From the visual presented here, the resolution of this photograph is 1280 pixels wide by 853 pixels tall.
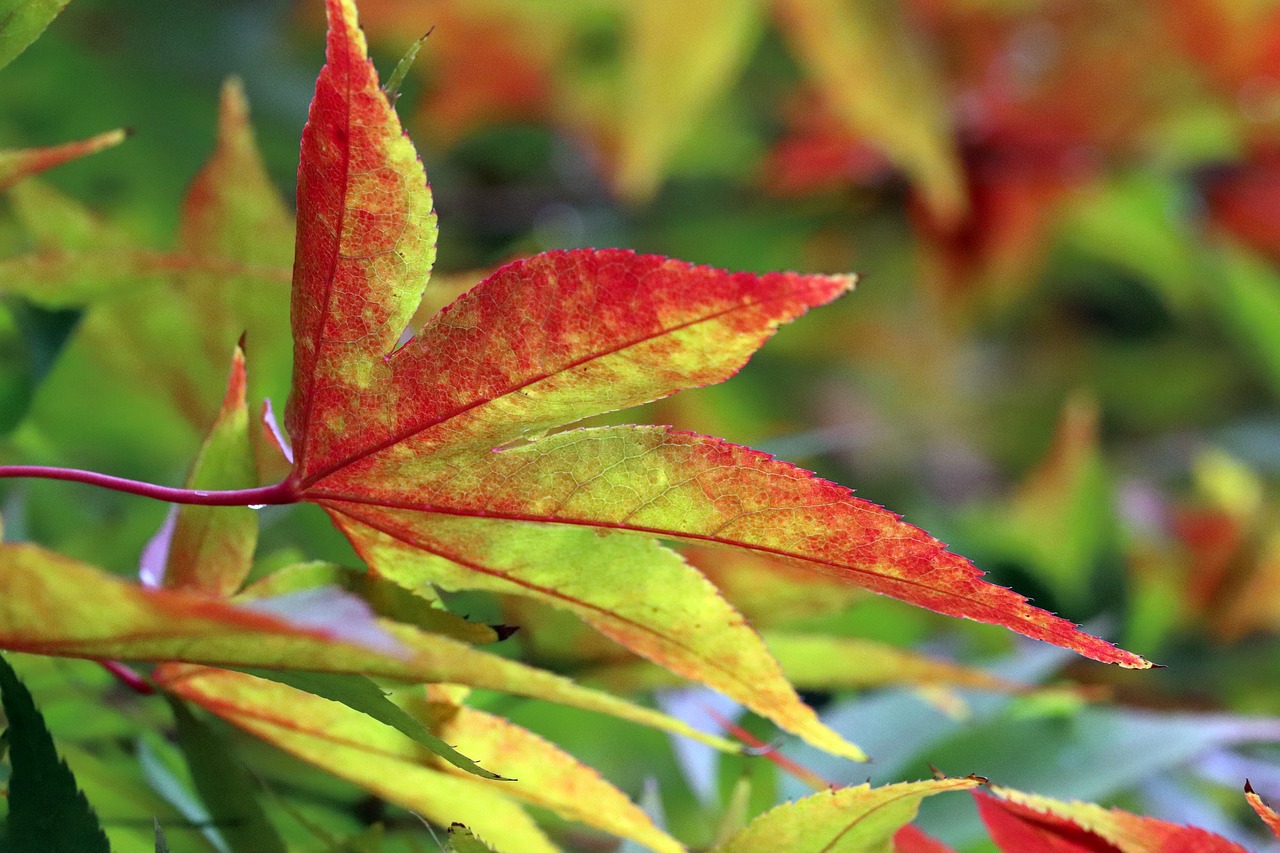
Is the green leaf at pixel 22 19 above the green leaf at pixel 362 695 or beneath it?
above

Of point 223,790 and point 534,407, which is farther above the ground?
point 534,407

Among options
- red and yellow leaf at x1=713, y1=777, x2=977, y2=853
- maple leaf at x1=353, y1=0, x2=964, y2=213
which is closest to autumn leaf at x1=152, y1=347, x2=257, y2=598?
red and yellow leaf at x1=713, y1=777, x2=977, y2=853

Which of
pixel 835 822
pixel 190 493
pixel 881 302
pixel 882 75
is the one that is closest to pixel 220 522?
pixel 190 493

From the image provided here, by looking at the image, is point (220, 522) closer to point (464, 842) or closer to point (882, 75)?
point (464, 842)

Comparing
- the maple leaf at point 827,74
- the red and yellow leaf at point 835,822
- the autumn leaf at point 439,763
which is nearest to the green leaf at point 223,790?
the autumn leaf at point 439,763

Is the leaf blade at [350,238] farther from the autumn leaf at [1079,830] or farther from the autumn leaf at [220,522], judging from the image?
the autumn leaf at [1079,830]

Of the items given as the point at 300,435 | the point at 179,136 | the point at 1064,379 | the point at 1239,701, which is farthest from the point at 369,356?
the point at 1064,379
